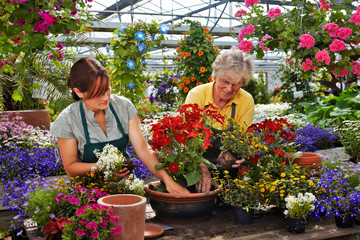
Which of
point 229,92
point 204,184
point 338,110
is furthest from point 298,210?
point 338,110

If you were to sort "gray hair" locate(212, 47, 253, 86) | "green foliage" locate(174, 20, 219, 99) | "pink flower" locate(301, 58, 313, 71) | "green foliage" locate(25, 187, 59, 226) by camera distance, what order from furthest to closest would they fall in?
"green foliage" locate(174, 20, 219, 99)
"pink flower" locate(301, 58, 313, 71)
"gray hair" locate(212, 47, 253, 86)
"green foliage" locate(25, 187, 59, 226)

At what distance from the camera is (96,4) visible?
8734mm

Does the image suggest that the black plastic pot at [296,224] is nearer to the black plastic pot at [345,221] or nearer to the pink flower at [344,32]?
the black plastic pot at [345,221]

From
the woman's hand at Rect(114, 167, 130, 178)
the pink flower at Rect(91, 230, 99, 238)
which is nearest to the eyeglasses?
the woman's hand at Rect(114, 167, 130, 178)

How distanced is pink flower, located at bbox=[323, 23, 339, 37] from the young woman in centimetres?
260

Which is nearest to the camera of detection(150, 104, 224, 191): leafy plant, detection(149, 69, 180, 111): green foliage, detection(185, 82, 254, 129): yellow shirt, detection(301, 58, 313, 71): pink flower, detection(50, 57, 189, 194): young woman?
detection(150, 104, 224, 191): leafy plant

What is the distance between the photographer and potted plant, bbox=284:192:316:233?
58.7 inches

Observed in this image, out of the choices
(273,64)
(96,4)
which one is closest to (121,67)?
(96,4)

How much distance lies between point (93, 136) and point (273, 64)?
15976mm

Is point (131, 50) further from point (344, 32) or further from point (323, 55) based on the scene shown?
point (344, 32)

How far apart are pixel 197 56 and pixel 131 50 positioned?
1574 mm

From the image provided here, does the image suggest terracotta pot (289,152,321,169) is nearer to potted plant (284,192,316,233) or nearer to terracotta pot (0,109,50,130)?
potted plant (284,192,316,233)

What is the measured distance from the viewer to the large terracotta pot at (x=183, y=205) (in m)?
1.56

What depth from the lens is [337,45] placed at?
365 cm
